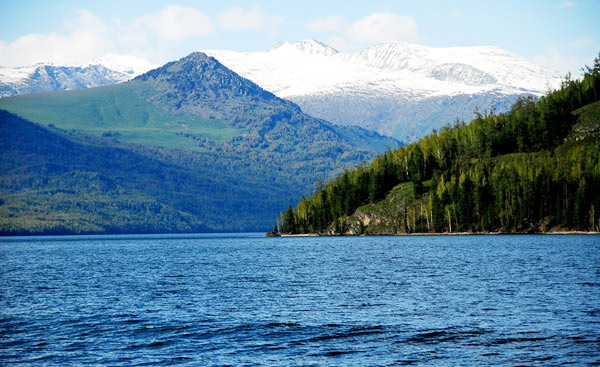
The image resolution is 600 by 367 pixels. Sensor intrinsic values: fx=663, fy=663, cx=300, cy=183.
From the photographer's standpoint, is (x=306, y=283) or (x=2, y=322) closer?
(x=2, y=322)

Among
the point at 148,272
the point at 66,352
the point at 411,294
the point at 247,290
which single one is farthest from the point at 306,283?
the point at 66,352

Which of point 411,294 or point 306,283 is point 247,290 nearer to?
point 306,283

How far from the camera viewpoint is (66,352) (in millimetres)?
53750

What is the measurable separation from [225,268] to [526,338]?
83399 mm

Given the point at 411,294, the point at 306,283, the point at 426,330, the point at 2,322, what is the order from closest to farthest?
1. the point at 426,330
2. the point at 2,322
3. the point at 411,294
4. the point at 306,283

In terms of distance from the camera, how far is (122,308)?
75.9m

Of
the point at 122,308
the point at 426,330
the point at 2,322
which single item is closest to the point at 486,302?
the point at 426,330

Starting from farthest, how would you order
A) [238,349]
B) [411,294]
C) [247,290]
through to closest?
[247,290], [411,294], [238,349]

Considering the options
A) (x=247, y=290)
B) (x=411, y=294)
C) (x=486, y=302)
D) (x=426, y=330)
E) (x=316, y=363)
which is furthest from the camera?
(x=247, y=290)

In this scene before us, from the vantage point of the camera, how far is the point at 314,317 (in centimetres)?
6731

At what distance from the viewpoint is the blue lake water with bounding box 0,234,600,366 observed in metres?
51.4

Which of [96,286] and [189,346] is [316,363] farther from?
[96,286]

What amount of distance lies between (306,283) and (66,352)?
4807 centimetres

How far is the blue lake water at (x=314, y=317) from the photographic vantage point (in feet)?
169
